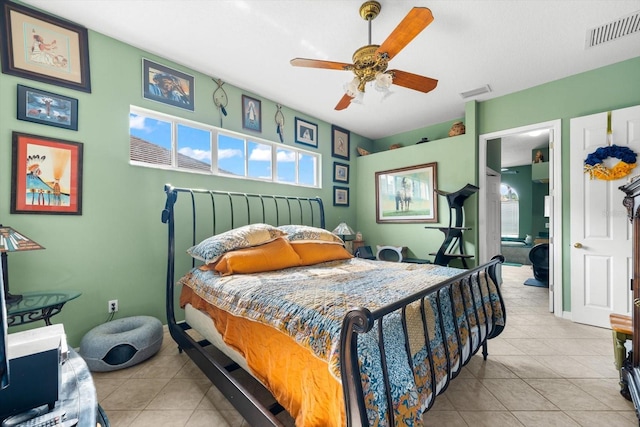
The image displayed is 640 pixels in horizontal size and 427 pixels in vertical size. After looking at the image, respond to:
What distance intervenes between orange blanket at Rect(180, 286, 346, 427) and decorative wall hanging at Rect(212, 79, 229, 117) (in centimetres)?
244

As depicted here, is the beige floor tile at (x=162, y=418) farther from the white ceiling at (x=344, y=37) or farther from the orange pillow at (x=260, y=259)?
the white ceiling at (x=344, y=37)

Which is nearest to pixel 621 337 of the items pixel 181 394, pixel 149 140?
pixel 181 394

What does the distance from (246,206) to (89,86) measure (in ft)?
5.92

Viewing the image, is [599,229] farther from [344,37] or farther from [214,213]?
[214,213]

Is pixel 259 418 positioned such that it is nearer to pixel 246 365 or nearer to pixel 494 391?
pixel 246 365

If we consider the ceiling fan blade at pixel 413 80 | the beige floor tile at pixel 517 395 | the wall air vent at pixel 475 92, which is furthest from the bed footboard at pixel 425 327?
the wall air vent at pixel 475 92

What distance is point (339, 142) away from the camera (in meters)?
4.70

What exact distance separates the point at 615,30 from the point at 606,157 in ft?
3.84

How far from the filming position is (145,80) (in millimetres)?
2625

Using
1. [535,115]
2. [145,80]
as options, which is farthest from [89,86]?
[535,115]

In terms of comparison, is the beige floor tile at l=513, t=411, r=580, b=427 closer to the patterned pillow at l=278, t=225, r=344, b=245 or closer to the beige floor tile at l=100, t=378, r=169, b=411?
the patterned pillow at l=278, t=225, r=344, b=245

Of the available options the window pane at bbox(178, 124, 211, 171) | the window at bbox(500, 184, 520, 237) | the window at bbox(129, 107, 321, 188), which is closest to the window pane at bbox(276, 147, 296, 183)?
the window at bbox(129, 107, 321, 188)

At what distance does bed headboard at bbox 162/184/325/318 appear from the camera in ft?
8.02

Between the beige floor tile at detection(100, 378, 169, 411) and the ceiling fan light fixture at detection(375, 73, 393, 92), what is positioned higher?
the ceiling fan light fixture at detection(375, 73, 393, 92)
